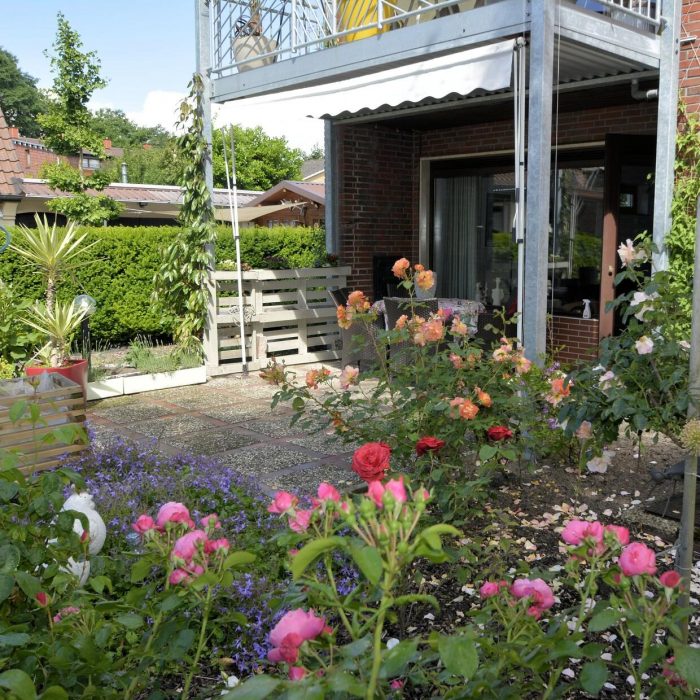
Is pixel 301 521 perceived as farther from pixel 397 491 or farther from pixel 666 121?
pixel 666 121

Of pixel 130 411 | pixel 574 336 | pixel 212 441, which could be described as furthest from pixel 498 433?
pixel 574 336

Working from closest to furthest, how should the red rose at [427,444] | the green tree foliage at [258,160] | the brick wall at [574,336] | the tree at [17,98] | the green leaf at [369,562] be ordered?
the green leaf at [369,562] < the red rose at [427,444] < the brick wall at [574,336] < the green tree foliage at [258,160] < the tree at [17,98]

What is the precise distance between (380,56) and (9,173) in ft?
24.7

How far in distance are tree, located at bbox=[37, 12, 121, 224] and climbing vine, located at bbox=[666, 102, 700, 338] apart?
9889 millimetres

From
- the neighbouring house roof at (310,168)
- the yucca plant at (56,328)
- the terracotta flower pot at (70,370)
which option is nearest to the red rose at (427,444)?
the terracotta flower pot at (70,370)

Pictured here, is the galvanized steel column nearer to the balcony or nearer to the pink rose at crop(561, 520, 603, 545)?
the balcony

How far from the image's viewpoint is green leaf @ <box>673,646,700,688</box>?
1.11 metres

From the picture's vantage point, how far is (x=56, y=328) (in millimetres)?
6512

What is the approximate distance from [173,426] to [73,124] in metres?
9.51

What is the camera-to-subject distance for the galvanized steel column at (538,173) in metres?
4.95

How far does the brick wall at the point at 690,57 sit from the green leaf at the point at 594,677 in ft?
20.5

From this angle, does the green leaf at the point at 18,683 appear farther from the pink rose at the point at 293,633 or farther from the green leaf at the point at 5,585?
the pink rose at the point at 293,633

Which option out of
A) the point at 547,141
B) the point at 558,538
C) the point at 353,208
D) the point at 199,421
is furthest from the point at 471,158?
the point at 558,538

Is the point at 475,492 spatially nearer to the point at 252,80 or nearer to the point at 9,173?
the point at 252,80
